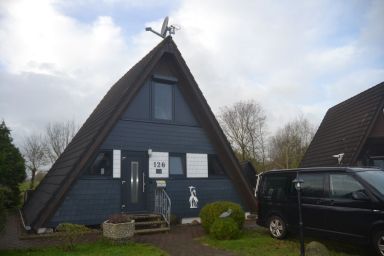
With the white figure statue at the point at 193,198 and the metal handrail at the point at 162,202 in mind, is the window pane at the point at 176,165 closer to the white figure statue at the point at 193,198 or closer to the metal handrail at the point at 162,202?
the white figure statue at the point at 193,198

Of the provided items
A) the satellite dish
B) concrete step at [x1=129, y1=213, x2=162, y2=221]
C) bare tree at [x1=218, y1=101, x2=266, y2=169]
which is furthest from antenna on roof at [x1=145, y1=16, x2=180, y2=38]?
bare tree at [x1=218, y1=101, x2=266, y2=169]

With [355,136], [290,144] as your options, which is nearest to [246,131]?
[290,144]

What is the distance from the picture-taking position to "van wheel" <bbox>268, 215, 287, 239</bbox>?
9.99 meters

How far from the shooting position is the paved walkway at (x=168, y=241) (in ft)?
29.0

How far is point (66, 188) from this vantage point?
1116cm

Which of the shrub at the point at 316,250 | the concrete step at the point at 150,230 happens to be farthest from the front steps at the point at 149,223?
the shrub at the point at 316,250

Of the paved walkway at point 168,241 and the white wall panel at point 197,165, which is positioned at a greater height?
the white wall panel at point 197,165

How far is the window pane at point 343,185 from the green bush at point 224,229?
296 cm

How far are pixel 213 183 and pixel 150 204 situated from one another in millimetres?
2825

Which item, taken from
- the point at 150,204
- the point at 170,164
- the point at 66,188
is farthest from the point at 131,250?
the point at 170,164

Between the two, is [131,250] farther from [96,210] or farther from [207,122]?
[207,122]

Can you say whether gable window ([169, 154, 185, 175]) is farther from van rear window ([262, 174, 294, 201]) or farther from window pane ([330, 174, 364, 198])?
window pane ([330, 174, 364, 198])

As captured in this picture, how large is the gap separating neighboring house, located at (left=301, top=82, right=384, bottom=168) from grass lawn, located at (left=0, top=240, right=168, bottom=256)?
9446 mm

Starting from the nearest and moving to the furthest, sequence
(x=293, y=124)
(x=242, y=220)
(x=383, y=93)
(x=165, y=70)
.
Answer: (x=242, y=220) → (x=165, y=70) → (x=383, y=93) → (x=293, y=124)
